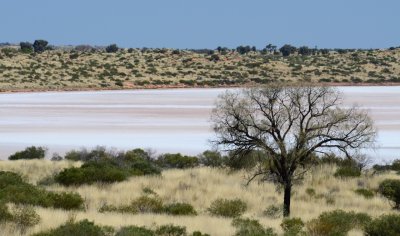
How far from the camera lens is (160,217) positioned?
44.9ft

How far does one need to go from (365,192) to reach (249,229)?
8.36 metres

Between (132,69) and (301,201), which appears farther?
(132,69)

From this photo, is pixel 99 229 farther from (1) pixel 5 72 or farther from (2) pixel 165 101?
(1) pixel 5 72

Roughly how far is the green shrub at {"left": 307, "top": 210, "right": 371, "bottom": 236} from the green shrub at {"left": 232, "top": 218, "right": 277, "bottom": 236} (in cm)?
93

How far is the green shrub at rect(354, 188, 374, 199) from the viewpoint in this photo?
61.7ft

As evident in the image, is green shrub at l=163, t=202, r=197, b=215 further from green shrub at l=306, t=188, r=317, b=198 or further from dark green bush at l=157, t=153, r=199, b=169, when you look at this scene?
dark green bush at l=157, t=153, r=199, b=169

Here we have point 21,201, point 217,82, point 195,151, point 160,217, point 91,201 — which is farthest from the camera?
point 217,82

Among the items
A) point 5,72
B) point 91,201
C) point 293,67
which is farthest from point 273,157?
point 293,67

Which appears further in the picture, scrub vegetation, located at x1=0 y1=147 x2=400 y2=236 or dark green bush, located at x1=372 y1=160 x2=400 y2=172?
dark green bush, located at x1=372 y1=160 x2=400 y2=172

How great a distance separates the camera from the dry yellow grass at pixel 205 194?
12911 mm

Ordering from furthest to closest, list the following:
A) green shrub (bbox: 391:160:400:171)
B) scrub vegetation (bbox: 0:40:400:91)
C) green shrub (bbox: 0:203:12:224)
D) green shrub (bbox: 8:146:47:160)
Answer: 1. scrub vegetation (bbox: 0:40:400:91)
2. green shrub (bbox: 8:146:47:160)
3. green shrub (bbox: 391:160:400:171)
4. green shrub (bbox: 0:203:12:224)

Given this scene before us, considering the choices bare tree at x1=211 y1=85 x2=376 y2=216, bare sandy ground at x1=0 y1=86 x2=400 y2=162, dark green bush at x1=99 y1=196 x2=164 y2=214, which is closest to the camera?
dark green bush at x1=99 y1=196 x2=164 y2=214

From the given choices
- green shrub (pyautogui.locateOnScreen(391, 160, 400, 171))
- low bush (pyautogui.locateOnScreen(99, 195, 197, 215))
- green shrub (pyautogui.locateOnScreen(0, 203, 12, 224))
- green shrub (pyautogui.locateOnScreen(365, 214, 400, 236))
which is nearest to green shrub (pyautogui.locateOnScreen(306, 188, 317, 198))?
low bush (pyautogui.locateOnScreen(99, 195, 197, 215))

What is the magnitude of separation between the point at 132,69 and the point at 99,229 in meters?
76.3
